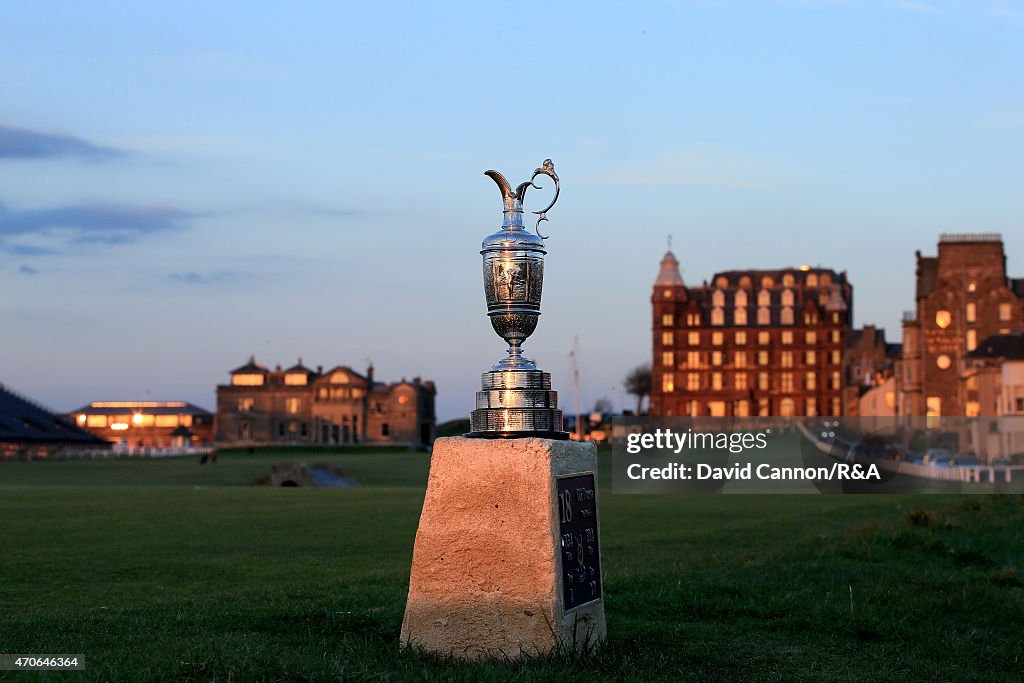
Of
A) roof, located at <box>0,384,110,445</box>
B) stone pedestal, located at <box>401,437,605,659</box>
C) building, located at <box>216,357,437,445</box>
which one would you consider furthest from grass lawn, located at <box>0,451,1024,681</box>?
building, located at <box>216,357,437,445</box>

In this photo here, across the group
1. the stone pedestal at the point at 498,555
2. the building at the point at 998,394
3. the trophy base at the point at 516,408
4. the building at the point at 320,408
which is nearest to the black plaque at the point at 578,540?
the stone pedestal at the point at 498,555

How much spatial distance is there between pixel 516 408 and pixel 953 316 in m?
99.1

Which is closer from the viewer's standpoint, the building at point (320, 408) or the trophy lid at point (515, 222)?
the trophy lid at point (515, 222)

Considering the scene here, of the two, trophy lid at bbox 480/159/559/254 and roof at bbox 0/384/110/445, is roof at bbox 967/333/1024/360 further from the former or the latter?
roof at bbox 0/384/110/445

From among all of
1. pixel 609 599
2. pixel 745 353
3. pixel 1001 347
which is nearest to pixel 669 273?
pixel 745 353

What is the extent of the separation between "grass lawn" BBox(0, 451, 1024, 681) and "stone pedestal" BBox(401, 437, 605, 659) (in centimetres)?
30

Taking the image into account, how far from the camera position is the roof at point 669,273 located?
152m

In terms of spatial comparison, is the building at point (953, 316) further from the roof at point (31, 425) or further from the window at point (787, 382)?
the roof at point (31, 425)

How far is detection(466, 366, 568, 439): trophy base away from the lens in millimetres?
9906

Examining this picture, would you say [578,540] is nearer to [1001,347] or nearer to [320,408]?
[1001,347]

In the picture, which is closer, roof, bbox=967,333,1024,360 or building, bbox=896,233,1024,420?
roof, bbox=967,333,1024,360

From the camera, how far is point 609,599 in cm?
1297

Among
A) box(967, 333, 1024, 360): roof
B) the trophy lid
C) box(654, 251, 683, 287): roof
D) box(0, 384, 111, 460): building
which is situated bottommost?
box(0, 384, 111, 460): building

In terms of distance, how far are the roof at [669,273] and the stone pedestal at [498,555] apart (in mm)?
142672
